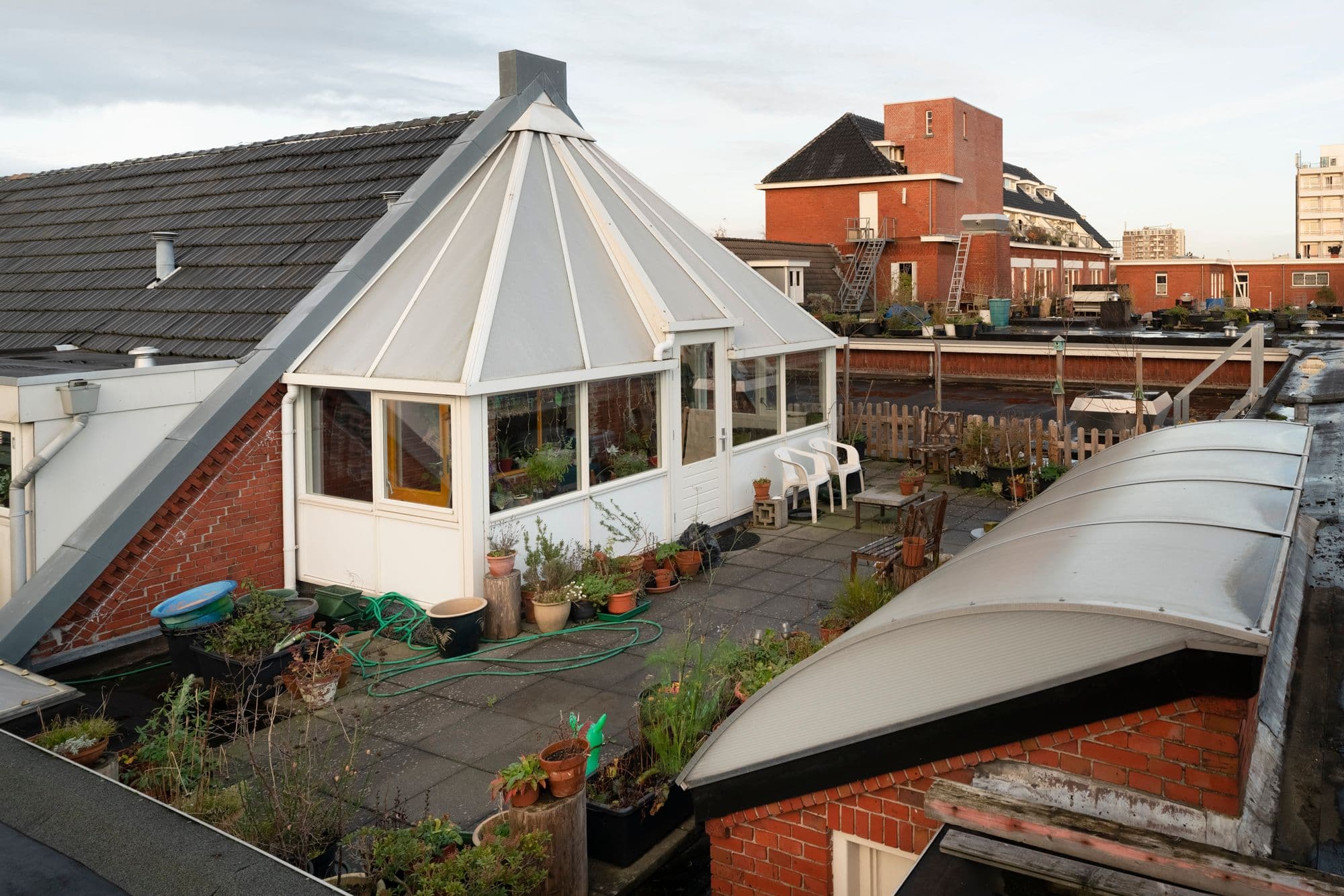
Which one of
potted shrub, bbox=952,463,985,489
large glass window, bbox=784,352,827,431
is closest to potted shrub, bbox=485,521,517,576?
large glass window, bbox=784,352,827,431

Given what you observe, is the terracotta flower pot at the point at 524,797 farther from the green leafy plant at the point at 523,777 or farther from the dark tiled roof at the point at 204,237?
the dark tiled roof at the point at 204,237

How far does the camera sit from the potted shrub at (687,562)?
1028 cm

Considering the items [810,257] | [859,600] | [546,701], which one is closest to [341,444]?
[546,701]

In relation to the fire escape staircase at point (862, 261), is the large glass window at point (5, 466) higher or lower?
lower

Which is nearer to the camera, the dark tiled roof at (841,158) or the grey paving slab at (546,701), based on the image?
the grey paving slab at (546,701)

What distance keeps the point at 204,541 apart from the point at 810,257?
34.6 m

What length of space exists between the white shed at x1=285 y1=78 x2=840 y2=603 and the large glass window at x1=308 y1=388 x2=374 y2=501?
2 cm

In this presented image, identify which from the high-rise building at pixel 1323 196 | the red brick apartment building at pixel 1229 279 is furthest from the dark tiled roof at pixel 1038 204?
the high-rise building at pixel 1323 196

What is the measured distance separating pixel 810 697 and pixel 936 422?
1206 centimetres

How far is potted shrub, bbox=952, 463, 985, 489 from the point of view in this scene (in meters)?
14.3

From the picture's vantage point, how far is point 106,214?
13000mm

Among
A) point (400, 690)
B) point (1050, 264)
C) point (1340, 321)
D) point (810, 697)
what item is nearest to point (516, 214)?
point (400, 690)

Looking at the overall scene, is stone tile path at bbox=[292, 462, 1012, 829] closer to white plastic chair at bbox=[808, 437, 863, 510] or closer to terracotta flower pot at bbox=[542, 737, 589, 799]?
terracotta flower pot at bbox=[542, 737, 589, 799]

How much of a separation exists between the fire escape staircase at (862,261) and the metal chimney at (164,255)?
105 ft
